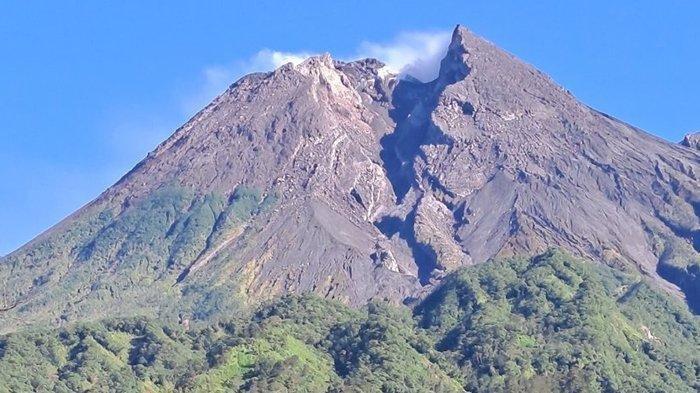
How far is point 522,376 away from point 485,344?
880 centimetres

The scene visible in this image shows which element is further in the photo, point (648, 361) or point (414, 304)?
point (414, 304)

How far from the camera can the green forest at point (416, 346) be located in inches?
5645

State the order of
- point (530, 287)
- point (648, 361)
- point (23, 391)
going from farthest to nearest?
point (530, 287), point (648, 361), point (23, 391)

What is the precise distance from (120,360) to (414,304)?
43.1 metres

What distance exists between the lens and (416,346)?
158125mm

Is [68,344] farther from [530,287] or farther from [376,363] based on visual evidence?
[530,287]

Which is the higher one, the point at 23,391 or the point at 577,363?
the point at 577,363

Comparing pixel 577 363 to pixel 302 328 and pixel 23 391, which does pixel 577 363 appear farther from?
pixel 23 391

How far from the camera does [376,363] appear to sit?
14912cm

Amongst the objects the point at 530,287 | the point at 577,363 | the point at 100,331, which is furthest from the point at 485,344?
the point at 100,331

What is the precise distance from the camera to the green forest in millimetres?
143375

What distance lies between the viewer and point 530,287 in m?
181

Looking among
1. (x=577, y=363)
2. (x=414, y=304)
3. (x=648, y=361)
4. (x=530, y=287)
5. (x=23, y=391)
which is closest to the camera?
(x=23, y=391)

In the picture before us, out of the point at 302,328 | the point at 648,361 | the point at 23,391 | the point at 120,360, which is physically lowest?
the point at 23,391
